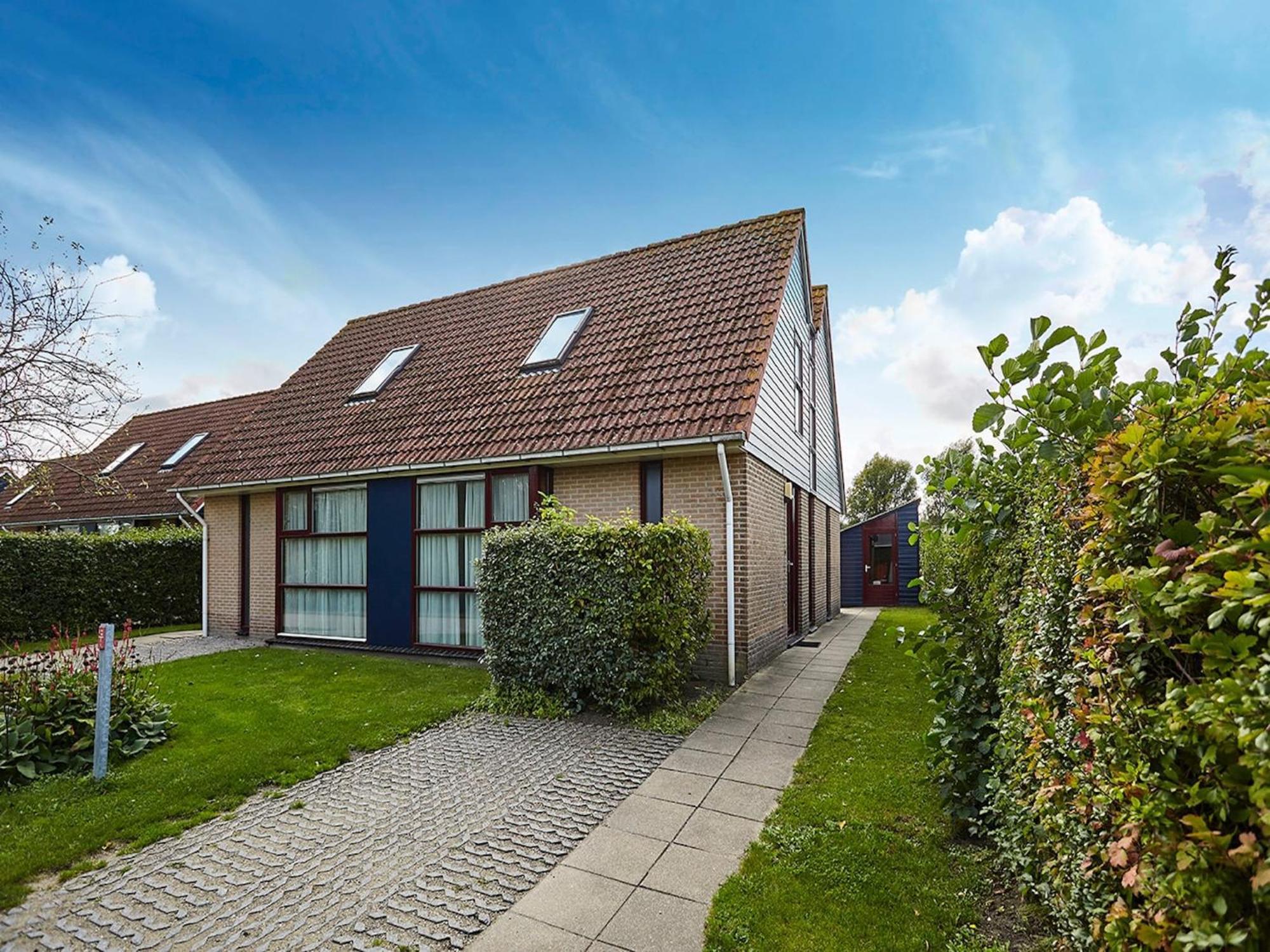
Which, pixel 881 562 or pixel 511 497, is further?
pixel 881 562

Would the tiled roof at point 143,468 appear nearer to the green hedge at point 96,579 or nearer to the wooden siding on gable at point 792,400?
the green hedge at point 96,579

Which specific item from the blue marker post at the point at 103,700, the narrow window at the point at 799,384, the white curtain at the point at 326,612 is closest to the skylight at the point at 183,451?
the white curtain at the point at 326,612

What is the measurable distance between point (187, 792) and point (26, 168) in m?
8.00

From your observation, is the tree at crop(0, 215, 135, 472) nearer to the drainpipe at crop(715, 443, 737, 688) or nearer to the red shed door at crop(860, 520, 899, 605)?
the drainpipe at crop(715, 443, 737, 688)

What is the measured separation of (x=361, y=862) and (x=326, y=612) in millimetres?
8004

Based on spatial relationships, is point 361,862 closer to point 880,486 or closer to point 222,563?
point 222,563

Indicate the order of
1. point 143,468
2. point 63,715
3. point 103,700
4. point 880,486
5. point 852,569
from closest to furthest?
point 103,700
point 63,715
point 143,468
point 852,569
point 880,486

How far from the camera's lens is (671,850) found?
12.4ft

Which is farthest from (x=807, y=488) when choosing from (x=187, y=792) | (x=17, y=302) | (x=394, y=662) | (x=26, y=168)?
(x=26, y=168)

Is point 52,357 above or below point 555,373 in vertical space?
below

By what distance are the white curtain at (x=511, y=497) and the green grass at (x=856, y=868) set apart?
16.7 feet

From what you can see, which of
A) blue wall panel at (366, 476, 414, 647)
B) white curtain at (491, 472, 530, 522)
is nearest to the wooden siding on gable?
white curtain at (491, 472, 530, 522)

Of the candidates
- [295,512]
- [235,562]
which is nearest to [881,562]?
[295,512]

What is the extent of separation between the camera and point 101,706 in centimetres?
486
